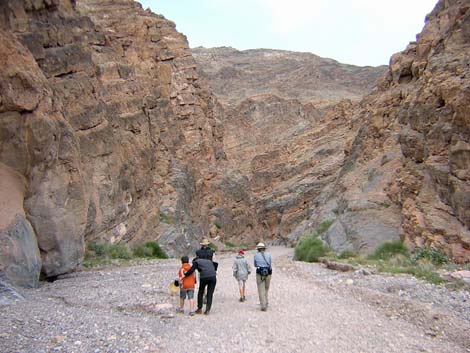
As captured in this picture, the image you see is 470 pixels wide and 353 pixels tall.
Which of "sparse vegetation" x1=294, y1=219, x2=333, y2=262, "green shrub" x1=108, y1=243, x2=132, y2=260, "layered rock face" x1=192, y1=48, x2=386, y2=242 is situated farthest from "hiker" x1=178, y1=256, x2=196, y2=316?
"layered rock face" x1=192, y1=48, x2=386, y2=242

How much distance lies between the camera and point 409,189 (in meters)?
22.1

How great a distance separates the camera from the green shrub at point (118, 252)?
915 inches

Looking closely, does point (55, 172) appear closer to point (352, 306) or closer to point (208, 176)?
point (352, 306)

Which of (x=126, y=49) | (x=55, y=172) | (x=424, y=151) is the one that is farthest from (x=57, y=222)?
(x=126, y=49)

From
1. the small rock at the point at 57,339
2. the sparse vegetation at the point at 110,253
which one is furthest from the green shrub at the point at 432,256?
the small rock at the point at 57,339

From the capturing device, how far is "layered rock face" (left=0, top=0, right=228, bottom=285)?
13930 mm

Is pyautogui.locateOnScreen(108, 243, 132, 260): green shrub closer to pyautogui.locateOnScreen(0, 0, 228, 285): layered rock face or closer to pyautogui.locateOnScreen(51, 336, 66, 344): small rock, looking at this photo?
pyautogui.locateOnScreen(0, 0, 228, 285): layered rock face

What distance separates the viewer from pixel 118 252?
78.2 feet

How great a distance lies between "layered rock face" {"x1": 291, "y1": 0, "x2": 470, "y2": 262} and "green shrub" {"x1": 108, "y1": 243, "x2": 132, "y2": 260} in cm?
1000

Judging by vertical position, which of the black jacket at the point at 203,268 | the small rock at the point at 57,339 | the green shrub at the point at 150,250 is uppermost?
the black jacket at the point at 203,268

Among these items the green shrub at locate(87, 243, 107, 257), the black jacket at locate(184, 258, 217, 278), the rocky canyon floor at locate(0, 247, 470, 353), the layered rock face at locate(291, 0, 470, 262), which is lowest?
the green shrub at locate(87, 243, 107, 257)

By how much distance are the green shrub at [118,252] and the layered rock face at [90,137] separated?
0.99 metres

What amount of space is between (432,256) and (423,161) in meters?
6.13

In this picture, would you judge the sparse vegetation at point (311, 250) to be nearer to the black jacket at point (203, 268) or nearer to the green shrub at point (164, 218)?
the green shrub at point (164, 218)
